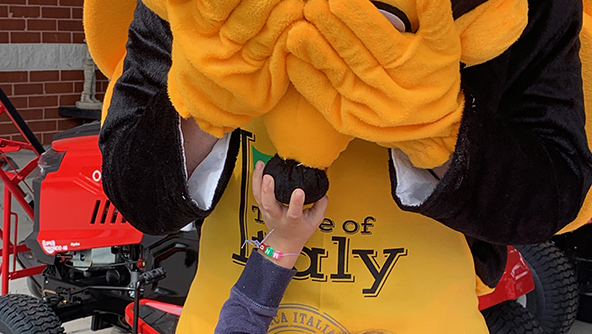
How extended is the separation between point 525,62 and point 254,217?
1.40 feet

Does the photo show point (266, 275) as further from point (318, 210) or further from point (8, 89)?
point (8, 89)

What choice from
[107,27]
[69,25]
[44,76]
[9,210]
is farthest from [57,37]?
[107,27]

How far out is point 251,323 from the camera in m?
0.85

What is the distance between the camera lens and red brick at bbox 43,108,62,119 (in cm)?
618

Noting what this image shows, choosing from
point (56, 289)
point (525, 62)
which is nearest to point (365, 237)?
point (525, 62)

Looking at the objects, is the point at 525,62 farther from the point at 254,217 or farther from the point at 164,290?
the point at 164,290

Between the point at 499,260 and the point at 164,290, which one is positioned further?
the point at 164,290

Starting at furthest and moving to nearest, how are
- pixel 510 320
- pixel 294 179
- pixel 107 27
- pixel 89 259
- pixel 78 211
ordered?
1. pixel 89 259
2. pixel 78 211
3. pixel 510 320
4. pixel 107 27
5. pixel 294 179

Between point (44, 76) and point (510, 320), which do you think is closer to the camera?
point (510, 320)

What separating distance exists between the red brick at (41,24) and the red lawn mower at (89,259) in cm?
373

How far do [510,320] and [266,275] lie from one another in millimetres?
1325

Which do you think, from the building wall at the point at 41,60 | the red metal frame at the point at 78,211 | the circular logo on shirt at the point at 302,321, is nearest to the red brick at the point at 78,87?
the building wall at the point at 41,60

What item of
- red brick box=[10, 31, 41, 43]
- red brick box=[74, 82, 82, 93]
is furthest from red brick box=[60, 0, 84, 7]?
red brick box=[74, 82, 82, 93]

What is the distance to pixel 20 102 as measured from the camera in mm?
5973
